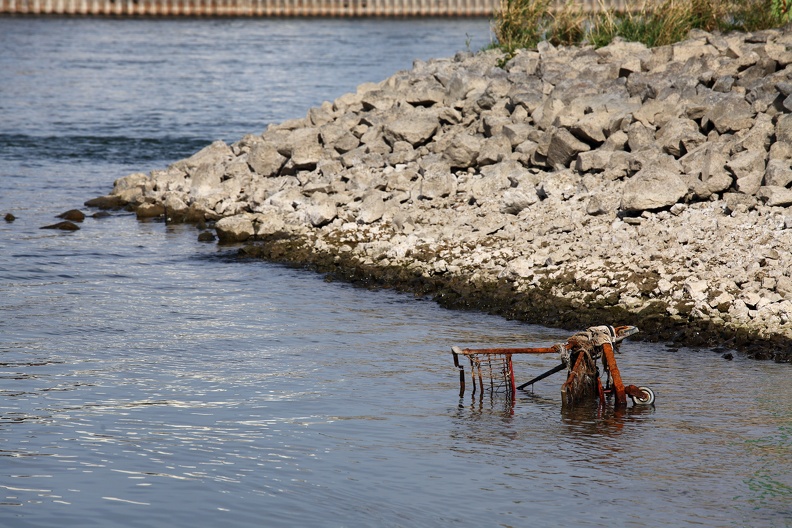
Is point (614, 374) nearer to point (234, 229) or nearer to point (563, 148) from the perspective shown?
point (563, 148)

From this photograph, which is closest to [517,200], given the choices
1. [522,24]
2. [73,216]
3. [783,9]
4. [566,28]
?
[783,9]

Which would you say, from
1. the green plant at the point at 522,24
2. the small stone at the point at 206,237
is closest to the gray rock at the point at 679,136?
the green plant at the point at 522,24

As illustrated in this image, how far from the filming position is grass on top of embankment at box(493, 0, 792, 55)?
894 inches

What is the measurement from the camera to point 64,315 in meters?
15.4

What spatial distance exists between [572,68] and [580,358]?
1177 centimetres

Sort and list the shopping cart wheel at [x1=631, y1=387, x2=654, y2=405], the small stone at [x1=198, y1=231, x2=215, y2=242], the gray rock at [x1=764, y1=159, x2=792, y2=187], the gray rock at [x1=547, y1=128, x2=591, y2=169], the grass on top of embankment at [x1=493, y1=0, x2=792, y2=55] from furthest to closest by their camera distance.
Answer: the grass on top of embankment at [x1=493, y1=0, x2=792, y2=55] < the small stone at [x1=198, y1=231, x2=215, y2=242] < the gray rock at [x1=547, y1=128, x2=591, y2=169] < the gray rock at [x1=764, y1=159, x2=792, y2=187] < the shopping cart wheel at [x1=631, y1=387, x2=654, y2=405]

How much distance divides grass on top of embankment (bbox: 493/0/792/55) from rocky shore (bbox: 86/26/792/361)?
813 millimetres

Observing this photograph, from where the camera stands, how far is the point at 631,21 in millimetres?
23734

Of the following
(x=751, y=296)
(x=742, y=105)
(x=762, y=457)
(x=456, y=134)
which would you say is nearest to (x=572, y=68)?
(x=456, y=134)

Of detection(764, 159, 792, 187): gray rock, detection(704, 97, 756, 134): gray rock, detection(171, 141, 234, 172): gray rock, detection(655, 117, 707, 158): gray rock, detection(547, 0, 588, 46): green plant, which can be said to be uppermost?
detection(547, 0, 588, 46): green plant

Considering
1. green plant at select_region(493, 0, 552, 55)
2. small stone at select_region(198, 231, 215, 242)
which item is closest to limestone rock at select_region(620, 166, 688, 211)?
small stone at select_region(198, 231, 215, 242)

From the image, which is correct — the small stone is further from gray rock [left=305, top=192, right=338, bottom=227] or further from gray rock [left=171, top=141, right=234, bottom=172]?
gray rock [left=171, top=141, right=234, bottom=172]

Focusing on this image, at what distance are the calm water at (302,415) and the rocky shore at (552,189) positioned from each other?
0.74 meters

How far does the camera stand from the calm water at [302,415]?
9.06 m
